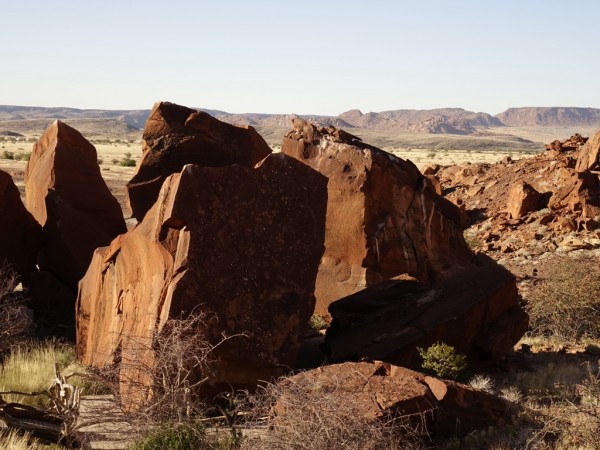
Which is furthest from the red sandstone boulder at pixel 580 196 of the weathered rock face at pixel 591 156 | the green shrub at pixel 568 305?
the green shrub at pixel 568 305

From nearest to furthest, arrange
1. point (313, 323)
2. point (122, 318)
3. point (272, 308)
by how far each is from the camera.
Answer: point (272, 308)
point (122, 318)
point (313, 323)

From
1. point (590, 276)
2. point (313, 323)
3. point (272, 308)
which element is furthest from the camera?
point (590, 276)

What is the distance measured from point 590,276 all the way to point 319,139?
20.0 ft

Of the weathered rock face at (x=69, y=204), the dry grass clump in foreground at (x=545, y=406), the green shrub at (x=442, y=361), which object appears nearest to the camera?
the dry grass clump in foreground at (x=545, y=406)

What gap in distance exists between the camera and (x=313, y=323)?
12891mm

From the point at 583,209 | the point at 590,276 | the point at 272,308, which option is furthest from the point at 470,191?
the point at 272,308

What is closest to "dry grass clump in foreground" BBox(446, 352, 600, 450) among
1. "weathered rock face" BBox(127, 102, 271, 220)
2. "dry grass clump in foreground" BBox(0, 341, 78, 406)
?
"dry grass clump in foreground" BBox(0, 341, 78, 406)

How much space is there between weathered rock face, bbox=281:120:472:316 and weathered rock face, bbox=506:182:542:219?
953 cm

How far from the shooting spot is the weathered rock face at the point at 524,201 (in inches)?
892

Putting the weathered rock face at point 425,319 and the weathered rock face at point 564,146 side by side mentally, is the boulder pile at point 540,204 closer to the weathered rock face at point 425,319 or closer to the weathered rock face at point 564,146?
the weathered rock face at point 564,146

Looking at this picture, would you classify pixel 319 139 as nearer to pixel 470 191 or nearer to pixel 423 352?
pixel 423 352

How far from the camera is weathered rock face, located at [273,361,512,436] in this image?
725 cm

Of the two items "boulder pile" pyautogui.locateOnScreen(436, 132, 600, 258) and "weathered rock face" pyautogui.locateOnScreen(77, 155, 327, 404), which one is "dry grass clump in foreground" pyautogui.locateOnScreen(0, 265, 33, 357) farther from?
"boulder pile" pyautogui.locateOnScreen(436, 132, 600, 258)

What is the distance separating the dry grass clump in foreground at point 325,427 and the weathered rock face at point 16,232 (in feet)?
25.5
